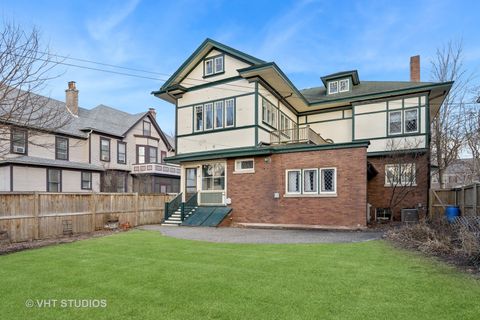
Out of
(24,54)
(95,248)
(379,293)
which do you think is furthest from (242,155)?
(379,293)

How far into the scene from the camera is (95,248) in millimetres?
9789

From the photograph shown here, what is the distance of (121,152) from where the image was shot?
1259 inches

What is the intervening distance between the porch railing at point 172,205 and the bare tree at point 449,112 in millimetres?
19475

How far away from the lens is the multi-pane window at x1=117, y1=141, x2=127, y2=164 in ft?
104

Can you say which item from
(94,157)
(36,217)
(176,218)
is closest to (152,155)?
(94,157)

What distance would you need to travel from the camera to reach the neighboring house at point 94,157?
75.8 ft

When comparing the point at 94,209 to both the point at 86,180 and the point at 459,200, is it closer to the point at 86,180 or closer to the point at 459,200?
the point at 86,180

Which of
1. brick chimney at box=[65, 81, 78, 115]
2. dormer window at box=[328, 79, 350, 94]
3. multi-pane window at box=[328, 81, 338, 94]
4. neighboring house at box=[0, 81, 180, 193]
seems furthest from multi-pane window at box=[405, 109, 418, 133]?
brick chimney at box=[65, 81, 78, 115]

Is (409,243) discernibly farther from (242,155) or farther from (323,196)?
(242,155)

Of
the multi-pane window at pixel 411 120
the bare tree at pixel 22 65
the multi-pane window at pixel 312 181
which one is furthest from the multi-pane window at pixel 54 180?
the multi-pane window at pixel 411 120

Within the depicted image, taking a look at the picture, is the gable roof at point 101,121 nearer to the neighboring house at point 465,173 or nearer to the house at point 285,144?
the house at point 285,144

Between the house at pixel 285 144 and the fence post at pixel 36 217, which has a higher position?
the house at pixel 285 144

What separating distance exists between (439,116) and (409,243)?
19.4 metres

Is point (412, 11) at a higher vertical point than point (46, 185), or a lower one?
higher
